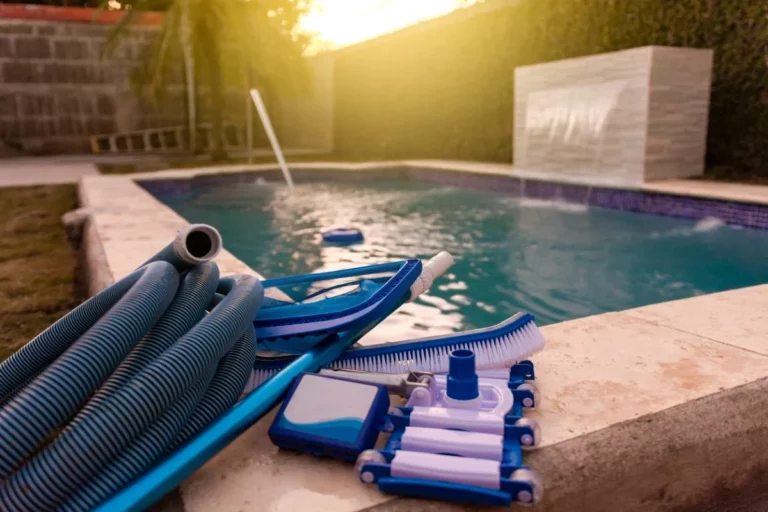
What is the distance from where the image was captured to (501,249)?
4977 millimetres

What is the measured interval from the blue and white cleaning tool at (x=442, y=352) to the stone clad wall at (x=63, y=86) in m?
13.3

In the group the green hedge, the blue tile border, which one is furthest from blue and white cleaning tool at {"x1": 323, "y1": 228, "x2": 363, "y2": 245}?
the green hedge

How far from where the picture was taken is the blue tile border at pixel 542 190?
18.1ft

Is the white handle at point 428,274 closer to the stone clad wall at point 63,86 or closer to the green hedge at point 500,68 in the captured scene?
the green hedge at point 500,68

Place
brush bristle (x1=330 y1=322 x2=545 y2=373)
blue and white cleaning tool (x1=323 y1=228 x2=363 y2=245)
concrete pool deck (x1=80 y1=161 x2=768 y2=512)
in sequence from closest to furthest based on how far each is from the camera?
1. concrete pool deck (x1=80 y1=161 x2=768 y2=512)
2. brush bristle (x1=330 y1=322 x2=545 y2=373)
3. blue and white cleaning tool (x1=323 y1=228 x2=363 y2=245)

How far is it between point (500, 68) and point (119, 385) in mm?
9857

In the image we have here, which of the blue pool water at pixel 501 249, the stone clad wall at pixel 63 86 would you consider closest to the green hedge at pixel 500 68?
the blue pool water at pixel 501 249

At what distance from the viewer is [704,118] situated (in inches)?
281

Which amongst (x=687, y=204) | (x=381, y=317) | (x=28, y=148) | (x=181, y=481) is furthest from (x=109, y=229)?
(x=28, y=148)

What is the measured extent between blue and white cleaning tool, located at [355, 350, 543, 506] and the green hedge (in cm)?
693

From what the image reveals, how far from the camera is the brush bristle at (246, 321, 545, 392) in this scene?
1641mm

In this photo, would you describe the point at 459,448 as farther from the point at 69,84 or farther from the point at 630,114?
the point at 69,84

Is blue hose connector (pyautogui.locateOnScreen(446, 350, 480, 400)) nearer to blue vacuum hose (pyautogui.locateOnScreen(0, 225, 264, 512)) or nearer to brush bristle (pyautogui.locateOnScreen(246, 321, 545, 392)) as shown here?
brush bristle (pyautogui.locateOnScreen(246, 321, 545, 392))

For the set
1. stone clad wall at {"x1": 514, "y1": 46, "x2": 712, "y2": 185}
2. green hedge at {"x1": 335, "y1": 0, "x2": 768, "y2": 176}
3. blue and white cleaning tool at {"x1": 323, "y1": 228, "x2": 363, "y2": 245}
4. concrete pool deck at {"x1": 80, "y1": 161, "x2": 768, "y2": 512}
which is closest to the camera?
concrete pool deck at {"x1": 80, "y1": 161, "x2": 768, "y2": 512}
